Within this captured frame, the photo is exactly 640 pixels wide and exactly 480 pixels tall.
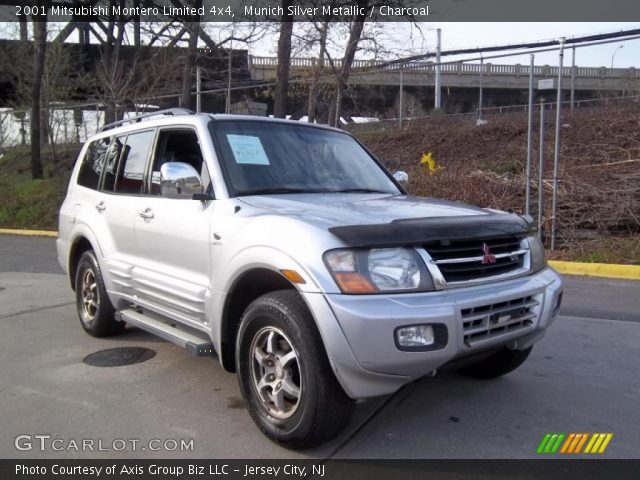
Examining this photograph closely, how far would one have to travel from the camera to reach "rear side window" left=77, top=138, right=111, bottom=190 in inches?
222

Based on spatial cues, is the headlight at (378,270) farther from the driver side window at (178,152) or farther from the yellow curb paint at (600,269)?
the yellow curb paint at (600,269)

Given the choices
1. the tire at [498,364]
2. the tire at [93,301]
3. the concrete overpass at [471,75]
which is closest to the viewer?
the tire at [498,364]

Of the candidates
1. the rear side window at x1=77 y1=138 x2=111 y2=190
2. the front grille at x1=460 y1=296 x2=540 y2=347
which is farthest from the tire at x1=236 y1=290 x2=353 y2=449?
the rear side window at x1=77 y1=138 x2=111 y2=190

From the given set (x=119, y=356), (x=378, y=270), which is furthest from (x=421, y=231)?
(x=119, y=356)

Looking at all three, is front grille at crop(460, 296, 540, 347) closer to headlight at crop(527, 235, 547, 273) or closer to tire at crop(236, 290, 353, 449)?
headlight at crop(527, 235, 547, 273)

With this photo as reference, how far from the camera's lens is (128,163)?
514 cm

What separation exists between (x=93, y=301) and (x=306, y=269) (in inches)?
130

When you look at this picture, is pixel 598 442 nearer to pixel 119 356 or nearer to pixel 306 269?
pixel 306 269

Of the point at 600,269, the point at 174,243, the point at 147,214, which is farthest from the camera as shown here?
the point at 600,269

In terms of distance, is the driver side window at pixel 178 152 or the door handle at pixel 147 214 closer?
the driver side window at pixel 178 152

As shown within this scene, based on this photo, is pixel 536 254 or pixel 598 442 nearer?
pixel 598 442

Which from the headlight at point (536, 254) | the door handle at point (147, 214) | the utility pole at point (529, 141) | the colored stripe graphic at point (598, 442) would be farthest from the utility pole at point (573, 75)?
the door handle at point (147, 214)

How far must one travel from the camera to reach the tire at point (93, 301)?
534cm

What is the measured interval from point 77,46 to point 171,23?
361 inches
